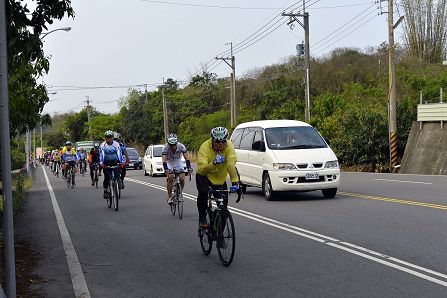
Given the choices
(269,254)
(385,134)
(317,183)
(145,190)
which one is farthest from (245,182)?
(385,134)

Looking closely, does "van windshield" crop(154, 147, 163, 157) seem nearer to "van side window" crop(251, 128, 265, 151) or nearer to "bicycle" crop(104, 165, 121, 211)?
"van side window" crop(251, 128, 265, 151)

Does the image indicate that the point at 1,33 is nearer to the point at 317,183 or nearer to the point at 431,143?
the point at 317,183

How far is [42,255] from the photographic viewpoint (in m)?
9.33

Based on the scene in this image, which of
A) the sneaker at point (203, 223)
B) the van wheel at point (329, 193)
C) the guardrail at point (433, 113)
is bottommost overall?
the van wheel at point (329, 193)

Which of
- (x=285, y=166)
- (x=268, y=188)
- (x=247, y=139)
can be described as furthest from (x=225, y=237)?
(x=247, y=139)

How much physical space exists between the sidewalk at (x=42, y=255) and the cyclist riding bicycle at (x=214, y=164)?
204 cm

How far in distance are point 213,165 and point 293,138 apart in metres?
8.07

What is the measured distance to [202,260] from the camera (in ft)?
27.7

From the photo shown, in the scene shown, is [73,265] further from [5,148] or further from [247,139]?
[247,139]

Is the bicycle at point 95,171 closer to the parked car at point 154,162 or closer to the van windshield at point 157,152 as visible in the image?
the parked car at point 154,162

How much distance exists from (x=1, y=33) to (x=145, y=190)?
16420 mm

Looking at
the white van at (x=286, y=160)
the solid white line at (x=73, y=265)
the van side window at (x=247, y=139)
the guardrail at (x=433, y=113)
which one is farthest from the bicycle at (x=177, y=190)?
the guardrail at (x=433, y=113)

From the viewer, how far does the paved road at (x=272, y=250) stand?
679cm

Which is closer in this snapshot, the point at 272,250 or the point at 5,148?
the point at 5,148
